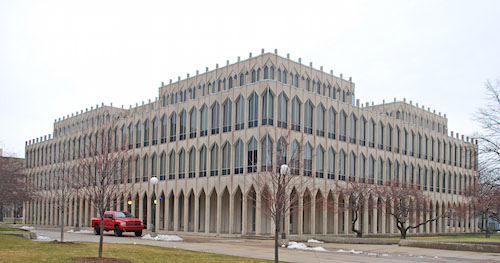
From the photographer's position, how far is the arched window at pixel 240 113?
158ft

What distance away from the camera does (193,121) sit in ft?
178

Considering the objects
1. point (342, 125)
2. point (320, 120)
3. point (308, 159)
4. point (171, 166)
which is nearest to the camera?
point (308, 159)

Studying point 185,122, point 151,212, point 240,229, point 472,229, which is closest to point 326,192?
point 240,229

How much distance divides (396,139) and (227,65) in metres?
21.6

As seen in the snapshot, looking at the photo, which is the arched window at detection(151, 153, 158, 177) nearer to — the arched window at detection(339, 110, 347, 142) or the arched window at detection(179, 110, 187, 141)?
the arched window at detection(179, 110, 187, 141)

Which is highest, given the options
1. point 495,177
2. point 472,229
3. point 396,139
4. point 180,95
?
point 180,95

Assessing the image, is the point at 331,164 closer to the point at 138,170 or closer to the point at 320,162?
the point at 320,162

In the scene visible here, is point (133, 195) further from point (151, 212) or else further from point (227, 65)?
point (227, 65)

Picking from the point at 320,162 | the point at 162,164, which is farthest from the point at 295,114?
the point at 162,164

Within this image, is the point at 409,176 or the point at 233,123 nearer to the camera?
the point at 233,123

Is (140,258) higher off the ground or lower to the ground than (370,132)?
lower

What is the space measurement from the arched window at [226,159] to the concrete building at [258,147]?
3.7 inches

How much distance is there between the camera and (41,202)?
275 feet

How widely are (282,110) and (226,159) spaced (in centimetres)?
710
